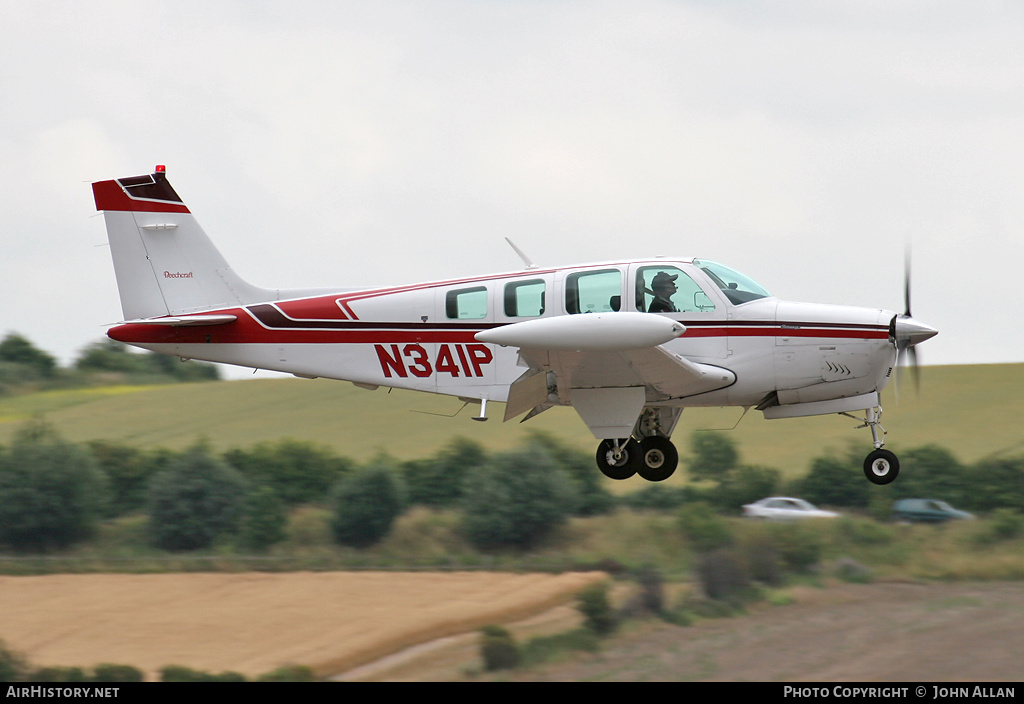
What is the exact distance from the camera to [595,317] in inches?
457

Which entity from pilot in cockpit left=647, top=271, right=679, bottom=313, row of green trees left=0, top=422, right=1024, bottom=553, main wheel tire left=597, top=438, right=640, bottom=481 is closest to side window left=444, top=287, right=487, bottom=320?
pilot in cockpit left=647, top=271, right=679, bottom=313

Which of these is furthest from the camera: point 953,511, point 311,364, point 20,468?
point 20,468

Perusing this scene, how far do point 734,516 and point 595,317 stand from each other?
98.9 ft

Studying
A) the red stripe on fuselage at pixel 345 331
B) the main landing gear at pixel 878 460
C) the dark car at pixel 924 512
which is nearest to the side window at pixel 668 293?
the red stripe on fuselage at pixel 345 331

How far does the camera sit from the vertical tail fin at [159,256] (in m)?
15.3

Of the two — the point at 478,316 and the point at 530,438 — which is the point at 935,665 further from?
the point at 530,438

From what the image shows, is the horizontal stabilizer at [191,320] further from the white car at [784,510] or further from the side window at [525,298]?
the white car at [784,510]

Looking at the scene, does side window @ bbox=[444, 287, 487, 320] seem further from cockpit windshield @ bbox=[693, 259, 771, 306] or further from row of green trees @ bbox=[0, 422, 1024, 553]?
row of green trees @ bbox=[0, 422, 1024, 553]

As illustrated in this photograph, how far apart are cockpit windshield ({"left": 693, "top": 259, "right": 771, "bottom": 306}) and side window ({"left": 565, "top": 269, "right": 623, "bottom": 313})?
105 centimetres

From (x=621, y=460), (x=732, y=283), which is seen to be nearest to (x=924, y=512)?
(x=621, y=460)

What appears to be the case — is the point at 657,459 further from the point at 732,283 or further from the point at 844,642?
the point at 844,642

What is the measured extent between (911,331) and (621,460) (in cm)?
396
